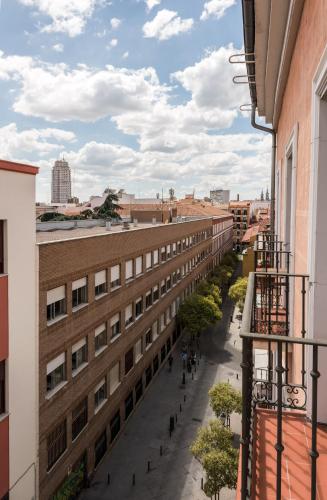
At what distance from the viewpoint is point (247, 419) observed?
259 centimetres

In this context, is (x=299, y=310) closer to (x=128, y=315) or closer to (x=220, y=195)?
(x=128, y=315)

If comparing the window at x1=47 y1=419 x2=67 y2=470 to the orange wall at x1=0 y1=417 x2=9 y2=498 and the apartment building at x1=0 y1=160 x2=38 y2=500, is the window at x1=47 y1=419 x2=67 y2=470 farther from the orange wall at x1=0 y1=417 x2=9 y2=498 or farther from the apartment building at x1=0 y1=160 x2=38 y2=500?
the orange wall at x1=0 y1=417 x2=9 y2=498

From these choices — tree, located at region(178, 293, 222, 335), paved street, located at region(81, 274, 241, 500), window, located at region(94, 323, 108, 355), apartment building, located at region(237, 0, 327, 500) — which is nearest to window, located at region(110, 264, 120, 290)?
window, located at region(94, 323, 108, 355)

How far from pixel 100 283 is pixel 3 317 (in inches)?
266

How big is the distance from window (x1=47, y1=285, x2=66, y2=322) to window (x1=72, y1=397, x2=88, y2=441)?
4198 mm

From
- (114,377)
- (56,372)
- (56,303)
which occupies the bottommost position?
(114,377)

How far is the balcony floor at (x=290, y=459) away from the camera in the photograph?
8.96 feet

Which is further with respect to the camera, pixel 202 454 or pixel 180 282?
pixel 180 282

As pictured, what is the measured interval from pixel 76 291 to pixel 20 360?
13.0ft

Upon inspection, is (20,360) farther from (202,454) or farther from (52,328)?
(202,454)

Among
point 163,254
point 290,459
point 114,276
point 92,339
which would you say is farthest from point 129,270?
point 290,459

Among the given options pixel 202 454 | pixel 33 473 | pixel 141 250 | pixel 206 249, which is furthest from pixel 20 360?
pixel 206 249

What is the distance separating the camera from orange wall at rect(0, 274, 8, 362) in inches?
430

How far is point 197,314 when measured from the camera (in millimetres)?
31766
